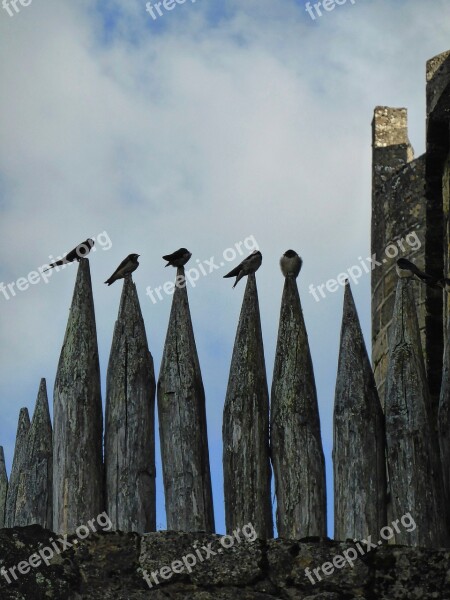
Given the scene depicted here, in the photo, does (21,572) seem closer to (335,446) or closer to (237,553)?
(237,553)

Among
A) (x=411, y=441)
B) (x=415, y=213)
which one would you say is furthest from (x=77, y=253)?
(x=415, y=213)

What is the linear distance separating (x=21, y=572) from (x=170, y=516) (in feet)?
2.86

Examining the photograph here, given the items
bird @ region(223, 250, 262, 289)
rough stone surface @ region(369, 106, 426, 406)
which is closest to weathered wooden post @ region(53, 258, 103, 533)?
bird @ region(223, 250, 262, 289)

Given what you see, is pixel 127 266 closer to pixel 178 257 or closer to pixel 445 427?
pixel 178 257

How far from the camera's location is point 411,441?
27.9 feet

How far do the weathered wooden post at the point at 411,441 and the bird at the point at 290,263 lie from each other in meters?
0.48

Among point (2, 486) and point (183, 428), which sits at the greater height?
point (2, 486)

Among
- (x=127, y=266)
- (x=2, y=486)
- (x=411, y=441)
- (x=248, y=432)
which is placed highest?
(x=127, y=266)

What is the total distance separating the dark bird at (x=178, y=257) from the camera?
8883mm

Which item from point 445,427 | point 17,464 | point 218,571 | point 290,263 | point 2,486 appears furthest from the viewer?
point 2,486

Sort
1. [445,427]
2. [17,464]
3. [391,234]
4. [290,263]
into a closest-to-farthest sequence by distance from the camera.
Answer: [445,427] < [290,263] < [17,464] < [391,234]

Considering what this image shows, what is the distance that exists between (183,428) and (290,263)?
91cm

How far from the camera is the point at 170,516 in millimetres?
8492

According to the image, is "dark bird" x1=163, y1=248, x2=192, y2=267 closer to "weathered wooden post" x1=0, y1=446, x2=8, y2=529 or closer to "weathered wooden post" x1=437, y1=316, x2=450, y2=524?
"weathered wooden post" x1=437, y1=316, x2=450, y2=524
